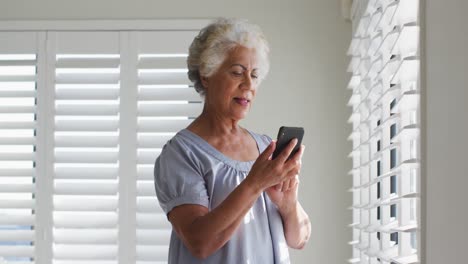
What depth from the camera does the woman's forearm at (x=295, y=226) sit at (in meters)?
2.11

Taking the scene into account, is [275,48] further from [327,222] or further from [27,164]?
[27,164]

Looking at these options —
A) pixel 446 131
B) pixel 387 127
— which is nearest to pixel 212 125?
pixel 387 127

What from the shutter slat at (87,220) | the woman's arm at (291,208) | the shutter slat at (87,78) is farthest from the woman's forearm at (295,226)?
the shutter slat at (87,78)

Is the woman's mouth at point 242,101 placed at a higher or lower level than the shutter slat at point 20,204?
higher

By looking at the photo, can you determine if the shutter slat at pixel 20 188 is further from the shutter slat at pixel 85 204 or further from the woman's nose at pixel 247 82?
the woman's nose at pixel 247 82

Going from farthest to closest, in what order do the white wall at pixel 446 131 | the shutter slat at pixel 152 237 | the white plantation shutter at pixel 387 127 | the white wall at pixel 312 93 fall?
the shutter slat at pixel 152 237, the white wall at pixel 312 93, the white plantation shutter at pixel 387 127, the white wall at pixel 446 131

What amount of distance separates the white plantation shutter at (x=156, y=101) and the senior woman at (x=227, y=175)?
1587 mm

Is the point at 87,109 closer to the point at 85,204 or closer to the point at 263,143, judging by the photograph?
the point at 85,204

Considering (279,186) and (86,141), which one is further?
(86,141)

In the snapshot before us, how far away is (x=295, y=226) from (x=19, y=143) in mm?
2068

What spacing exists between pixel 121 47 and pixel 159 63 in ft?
0.61

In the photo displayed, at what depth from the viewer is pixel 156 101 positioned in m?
3.83

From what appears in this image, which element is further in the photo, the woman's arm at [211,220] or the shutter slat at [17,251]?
the shutter slat at [17,251]

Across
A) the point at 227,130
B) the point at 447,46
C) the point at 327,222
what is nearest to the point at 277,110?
the point at 327,222
